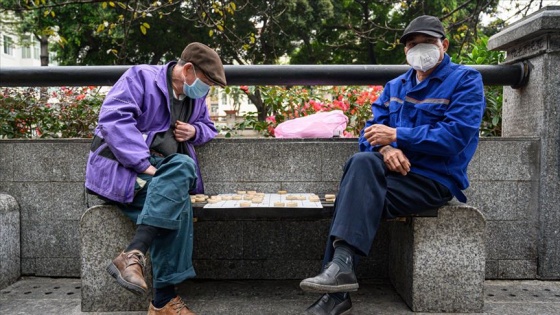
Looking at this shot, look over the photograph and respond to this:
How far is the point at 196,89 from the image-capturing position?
3254 millimetres

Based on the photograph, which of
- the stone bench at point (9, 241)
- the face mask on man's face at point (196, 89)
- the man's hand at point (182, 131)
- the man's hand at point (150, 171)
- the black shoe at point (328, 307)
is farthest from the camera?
the stone bench at point (9, 241)

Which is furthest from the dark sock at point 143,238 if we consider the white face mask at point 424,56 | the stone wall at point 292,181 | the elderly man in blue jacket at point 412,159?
the white face mask at point 424,56

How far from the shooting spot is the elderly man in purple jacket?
2766mm


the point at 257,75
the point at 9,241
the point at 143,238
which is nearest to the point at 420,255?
the point at 143,238

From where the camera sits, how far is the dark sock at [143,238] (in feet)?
8.84

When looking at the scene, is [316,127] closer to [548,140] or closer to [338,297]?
[338,297]

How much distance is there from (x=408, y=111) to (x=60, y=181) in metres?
2.75

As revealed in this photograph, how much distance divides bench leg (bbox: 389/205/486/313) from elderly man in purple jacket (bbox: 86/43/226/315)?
1.45 meters

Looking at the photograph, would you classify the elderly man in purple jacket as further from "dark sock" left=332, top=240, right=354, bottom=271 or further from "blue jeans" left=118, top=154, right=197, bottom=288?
"dark sock" left=332, top=240, right=354, bottom=271

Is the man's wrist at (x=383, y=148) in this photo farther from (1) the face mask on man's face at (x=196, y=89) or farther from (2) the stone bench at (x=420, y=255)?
(1) the face mask on man's face at (x=196, y=89)

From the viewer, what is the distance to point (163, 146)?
10.7ft

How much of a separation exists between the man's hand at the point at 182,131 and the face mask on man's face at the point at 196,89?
8.7 inches

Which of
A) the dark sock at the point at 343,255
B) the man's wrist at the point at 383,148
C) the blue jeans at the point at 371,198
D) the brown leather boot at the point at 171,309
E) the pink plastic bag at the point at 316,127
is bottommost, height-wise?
the brown leather boot at the point at 171,309

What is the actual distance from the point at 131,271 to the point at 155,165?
0.87 m
